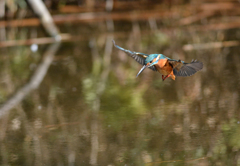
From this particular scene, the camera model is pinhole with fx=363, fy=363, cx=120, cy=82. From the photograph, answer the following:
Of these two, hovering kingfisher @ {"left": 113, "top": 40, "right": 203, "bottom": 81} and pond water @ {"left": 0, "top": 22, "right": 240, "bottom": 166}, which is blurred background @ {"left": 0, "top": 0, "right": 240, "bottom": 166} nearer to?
pond water @ {"left": 0, "top": 22, "right": 240, "bottom": 166}

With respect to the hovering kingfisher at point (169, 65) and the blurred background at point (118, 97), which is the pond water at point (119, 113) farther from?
the hovering kingfisher at point (169, 65)

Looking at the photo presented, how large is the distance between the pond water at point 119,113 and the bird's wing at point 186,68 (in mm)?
436

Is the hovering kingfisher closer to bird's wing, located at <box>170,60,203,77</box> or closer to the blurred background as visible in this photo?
bird's wing, located at <box>170,60,203,77</box>

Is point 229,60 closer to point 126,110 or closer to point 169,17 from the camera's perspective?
point 126,110

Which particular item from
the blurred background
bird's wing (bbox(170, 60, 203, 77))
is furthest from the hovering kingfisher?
the blurred background

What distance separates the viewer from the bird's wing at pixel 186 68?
217cm

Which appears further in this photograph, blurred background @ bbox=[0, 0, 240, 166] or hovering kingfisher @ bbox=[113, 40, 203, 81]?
blurred background @ bbox=[0, 0, 240, 166]

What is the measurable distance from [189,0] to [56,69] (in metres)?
4.88

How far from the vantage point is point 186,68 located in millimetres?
2250

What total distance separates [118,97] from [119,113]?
15.7 inches

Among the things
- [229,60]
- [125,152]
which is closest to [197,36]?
[229,60]

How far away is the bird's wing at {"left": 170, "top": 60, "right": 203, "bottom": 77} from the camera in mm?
2174

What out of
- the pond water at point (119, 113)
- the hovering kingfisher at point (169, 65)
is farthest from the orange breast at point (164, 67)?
the pond water at point (119, 113)

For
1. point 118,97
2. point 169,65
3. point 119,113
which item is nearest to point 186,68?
point 169,65
